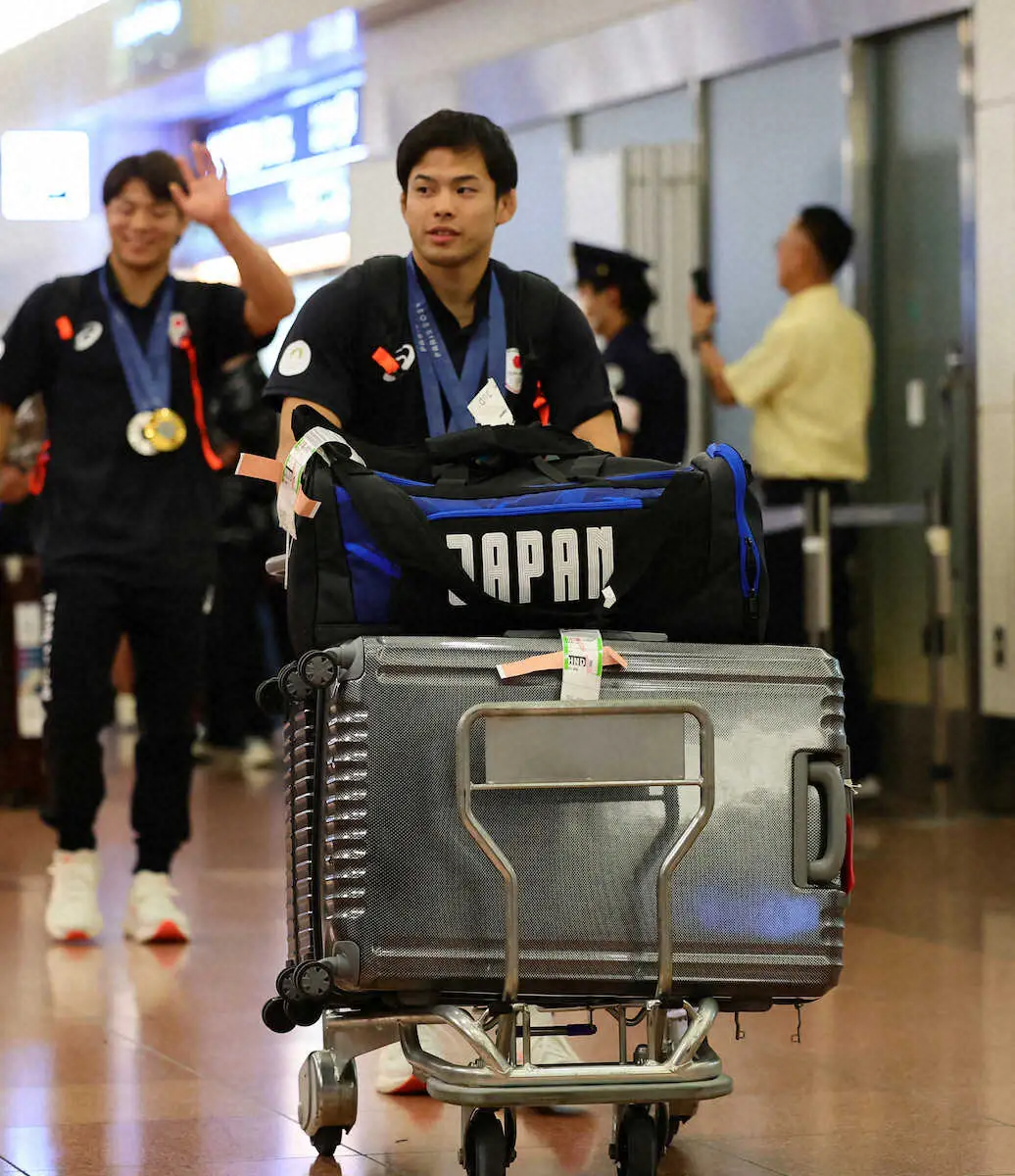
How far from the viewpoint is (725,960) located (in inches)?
95.8

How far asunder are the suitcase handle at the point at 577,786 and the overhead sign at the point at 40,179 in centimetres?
451

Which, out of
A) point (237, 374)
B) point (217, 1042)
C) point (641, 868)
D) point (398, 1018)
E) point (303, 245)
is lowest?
point (217, 1042)

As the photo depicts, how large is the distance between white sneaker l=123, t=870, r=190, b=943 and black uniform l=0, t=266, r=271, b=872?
0.04m

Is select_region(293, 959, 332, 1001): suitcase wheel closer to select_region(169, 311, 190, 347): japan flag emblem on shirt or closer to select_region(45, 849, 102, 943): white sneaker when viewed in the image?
select_region(45, 849, 102, 943): white sneaker

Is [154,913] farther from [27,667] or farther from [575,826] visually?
[27,667]

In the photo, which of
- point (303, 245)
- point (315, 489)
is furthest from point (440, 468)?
point (303, 245)

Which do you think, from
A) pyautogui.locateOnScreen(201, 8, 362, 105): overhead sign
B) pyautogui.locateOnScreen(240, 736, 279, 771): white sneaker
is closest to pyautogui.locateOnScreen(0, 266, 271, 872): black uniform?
pyautogui.locateOnScreen(240, 736, 279, 771): white sneaker

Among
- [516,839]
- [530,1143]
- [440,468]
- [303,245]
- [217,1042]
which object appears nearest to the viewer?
[516,839]

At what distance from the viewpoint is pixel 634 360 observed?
7.26 m

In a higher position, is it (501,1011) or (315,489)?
(315,489)

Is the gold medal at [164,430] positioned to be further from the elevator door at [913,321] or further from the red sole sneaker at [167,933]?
the elevator door at [913,321]

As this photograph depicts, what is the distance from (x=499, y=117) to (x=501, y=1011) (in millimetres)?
7177

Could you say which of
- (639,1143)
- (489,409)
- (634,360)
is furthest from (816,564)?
(639,1143)

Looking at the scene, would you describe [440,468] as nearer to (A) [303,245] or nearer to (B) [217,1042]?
(B) [217,1042]
